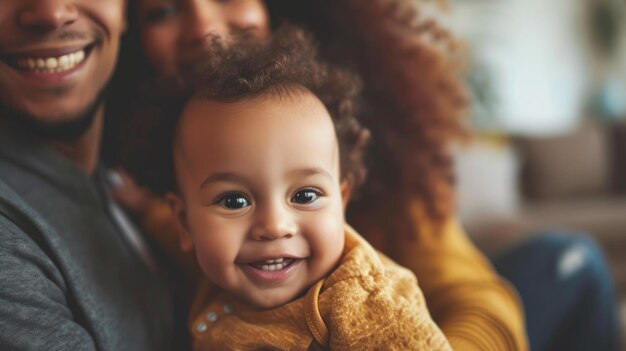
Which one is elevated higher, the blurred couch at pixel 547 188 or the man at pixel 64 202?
the man at pixel 64 202

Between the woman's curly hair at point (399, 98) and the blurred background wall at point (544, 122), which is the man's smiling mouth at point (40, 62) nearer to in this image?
the woman's curly hair at point (399, 98)

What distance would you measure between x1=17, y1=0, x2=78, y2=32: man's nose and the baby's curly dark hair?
196 mm

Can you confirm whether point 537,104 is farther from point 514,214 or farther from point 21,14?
point 21,14

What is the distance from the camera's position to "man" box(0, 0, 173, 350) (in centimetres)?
81

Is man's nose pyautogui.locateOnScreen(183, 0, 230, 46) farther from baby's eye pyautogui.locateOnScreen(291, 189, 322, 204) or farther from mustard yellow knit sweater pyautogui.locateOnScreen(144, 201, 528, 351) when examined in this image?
baby's eye pyautogui.locateOnScreen(291, 189, 322, 204)

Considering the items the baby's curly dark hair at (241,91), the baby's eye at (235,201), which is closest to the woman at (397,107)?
the baby's curly dark hair at (241,91)

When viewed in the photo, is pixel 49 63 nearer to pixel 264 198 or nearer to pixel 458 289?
pixel 264 198

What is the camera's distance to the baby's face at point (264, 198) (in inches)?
32.9

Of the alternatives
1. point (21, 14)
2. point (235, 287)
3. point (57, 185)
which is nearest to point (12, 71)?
point (21, 14)

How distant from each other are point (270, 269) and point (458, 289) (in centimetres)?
55

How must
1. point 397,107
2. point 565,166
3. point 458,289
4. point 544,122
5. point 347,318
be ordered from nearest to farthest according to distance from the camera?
point 347,318
point 458,289
point 397,107
point 565,166
point 544,122

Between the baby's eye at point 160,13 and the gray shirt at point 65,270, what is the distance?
1.43ft

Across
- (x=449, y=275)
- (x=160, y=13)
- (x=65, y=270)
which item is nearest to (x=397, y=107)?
(x=449, y=275)

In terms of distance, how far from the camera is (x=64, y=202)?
984mm
